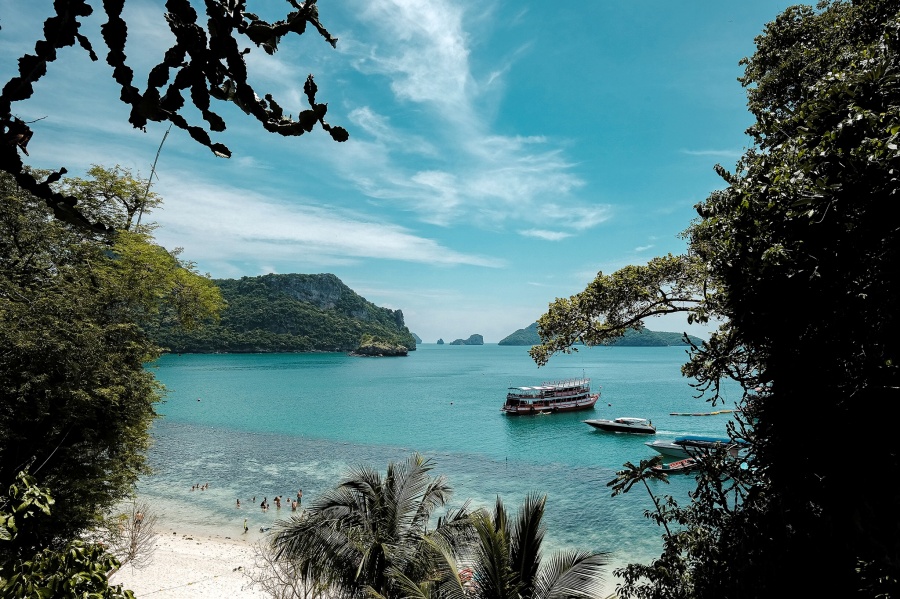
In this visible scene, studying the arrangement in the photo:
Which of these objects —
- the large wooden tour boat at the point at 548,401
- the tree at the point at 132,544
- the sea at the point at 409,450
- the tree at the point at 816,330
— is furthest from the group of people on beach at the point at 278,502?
the large wooden tour boat at the point at 548,401

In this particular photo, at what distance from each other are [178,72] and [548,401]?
6187 centimetres

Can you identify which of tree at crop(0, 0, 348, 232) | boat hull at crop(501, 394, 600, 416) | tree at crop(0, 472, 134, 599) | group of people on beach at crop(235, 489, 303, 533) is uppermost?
tree at crop(0, 0, 348, 232)

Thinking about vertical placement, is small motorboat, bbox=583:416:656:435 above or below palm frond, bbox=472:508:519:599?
below

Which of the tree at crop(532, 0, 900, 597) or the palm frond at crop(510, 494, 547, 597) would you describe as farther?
the palm frond at crop(510, 494, 547, 597)

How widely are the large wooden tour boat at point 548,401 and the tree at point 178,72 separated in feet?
183

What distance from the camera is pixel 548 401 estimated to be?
60.0 metres

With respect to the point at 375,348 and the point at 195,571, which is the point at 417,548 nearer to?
the point at 195,571

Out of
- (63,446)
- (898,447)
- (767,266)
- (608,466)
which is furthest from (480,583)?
(608,466)

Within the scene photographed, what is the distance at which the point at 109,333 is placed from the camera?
→ 15039 mm

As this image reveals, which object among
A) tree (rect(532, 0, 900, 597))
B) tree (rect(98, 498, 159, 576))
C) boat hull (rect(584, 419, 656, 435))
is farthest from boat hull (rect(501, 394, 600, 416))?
tree (rect(532, 0, 900, 597))

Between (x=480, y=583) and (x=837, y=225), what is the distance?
7782mm

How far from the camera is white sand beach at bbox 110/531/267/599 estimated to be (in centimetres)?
1719

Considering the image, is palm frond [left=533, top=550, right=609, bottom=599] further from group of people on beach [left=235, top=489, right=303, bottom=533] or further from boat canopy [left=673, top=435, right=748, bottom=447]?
group of people on beach [left=235, top=489, right=303, bottom=533]

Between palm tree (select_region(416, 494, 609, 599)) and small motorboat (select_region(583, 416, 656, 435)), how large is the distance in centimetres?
4124
